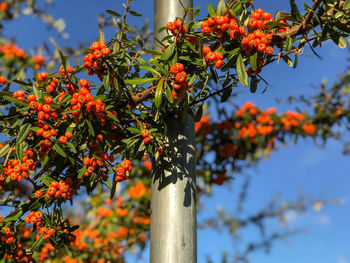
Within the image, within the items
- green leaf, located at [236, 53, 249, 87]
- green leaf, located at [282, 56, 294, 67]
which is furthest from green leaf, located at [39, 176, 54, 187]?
green leaf, located at [282, 56, 294, 67]

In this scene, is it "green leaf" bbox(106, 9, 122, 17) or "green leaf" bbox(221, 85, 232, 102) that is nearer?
"green leaf" bbox(221, 85, 232, 102)

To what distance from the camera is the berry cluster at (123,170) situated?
5.38 feet

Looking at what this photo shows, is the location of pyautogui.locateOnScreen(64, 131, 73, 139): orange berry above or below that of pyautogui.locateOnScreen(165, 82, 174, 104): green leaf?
below

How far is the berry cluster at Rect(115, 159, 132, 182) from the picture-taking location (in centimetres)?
164

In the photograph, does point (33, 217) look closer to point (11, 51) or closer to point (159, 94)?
point (159, 94)

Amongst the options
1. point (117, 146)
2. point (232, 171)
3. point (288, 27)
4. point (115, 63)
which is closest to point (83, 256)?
point (232, 171)

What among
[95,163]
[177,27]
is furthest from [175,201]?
[177,27]

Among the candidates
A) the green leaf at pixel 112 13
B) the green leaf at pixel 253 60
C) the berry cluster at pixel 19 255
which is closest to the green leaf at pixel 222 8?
the green leaf at pixel 253 60

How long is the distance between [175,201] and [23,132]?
82 centimetres

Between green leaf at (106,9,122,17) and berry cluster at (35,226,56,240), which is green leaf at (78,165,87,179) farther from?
green leaf at (106,9,122,17)

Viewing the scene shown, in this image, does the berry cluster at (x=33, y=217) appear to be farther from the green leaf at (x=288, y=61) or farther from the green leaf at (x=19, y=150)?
the green leaf at (x=288, y=61)

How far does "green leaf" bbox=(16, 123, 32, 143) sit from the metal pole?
651 mm

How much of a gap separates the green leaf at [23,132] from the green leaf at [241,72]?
1.04 m

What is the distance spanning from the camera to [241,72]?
1458mm
